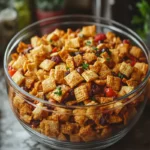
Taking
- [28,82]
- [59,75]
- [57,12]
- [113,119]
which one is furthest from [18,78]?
[57,12]

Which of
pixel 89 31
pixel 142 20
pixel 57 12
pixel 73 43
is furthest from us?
pixel 57 12

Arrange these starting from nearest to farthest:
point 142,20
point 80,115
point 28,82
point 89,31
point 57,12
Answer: point 80,115 < point 28,82 < point 89,31 < point 142,20 < point 57,12

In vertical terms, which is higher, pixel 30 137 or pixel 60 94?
pixel 60 94

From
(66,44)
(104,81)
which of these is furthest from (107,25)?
(104,81)

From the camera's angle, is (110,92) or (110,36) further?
(110,36)

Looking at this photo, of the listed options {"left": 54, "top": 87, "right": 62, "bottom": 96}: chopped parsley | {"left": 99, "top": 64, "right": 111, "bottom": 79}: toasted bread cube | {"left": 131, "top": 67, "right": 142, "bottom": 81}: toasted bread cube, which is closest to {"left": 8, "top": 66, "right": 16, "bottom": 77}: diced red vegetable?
{"left": 54, "top": 87, "right": 62, "bottom": 96}: chopped parsley

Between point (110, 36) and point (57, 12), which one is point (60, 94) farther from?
point (57, 12)
